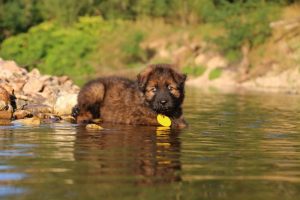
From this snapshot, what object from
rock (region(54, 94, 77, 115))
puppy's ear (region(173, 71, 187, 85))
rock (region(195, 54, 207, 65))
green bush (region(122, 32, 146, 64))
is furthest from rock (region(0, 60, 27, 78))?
green bush (region(122, 32, 146, 64))

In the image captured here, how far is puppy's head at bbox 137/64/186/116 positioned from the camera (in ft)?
Answer: 47.7

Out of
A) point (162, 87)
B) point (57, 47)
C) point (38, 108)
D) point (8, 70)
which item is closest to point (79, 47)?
point (57, 47)

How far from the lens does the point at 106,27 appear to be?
5806 centimetres

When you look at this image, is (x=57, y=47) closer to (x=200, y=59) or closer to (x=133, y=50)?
(x=133, y=50)

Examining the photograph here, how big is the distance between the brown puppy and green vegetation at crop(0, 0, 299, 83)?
2933 centimetres

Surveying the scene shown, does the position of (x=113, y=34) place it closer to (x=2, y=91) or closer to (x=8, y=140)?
(x=2, y=91)

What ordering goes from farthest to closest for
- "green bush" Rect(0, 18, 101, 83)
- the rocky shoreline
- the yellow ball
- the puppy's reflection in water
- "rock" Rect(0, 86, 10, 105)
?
1. "green bush" Rect(0, 18, 101, 83)
2. "rock" Rect(0, 86, 10, 105)
3. the rocky shoreline
4. the yellow ball
5. the puppy's reflection in water

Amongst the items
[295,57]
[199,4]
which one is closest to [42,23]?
[199,4]

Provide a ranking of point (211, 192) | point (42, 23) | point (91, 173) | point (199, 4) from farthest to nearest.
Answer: point (42, 23) < point (199, 4) < point (91, 173) < point (211, 192)

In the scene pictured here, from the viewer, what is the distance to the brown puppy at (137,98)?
14602 mm

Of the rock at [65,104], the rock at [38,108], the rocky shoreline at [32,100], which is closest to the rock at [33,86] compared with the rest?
the rocky shoreline at [32,100]

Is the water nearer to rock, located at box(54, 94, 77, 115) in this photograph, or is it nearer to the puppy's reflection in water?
the puppy's reflection in water

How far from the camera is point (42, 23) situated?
6100 cm

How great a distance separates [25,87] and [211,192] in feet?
43.1
